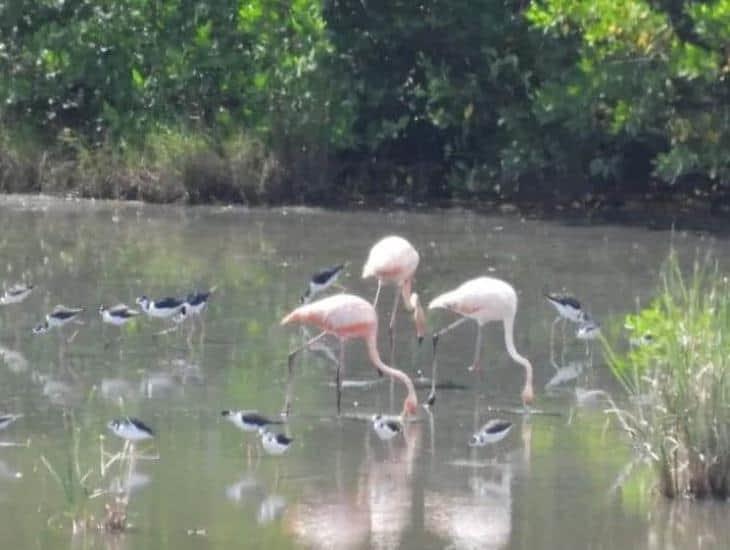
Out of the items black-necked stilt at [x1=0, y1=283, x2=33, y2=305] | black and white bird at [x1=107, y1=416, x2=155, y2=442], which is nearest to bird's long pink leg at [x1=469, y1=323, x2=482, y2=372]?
black and white bird at [x1=107, y1=416, x2=155, y2=442]

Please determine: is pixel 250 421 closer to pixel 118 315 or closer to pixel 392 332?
pixel 118 315

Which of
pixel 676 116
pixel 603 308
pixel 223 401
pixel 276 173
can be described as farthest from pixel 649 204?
pixel 223 401

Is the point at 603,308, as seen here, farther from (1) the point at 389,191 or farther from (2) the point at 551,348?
(1) the point at 389,191

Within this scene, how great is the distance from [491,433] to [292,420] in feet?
4.41

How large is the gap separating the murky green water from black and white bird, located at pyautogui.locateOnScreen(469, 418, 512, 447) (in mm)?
95

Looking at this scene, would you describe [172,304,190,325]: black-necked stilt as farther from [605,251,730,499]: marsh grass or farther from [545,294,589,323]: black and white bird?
[605,251,730,499]: marsh grass

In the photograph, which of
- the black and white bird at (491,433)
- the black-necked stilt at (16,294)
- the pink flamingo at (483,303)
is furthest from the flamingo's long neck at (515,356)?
the black-necked stilt at (16,294)

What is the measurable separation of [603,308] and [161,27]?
9.78 metres

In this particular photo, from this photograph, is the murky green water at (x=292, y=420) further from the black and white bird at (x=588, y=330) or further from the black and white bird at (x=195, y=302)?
the black and white bird at (x=195, y=302)

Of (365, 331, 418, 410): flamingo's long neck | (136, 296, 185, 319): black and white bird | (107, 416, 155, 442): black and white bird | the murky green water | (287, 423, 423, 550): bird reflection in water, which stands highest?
(136, 296, 185, 319): black and white bird

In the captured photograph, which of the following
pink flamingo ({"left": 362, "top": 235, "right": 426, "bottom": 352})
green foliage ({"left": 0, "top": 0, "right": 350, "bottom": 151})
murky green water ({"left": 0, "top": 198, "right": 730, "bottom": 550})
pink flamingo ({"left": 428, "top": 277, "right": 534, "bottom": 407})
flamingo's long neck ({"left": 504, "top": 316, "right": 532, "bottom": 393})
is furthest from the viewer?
green foliage ({"left": 0, "top": 0, "right": 350, "bottom": 151})

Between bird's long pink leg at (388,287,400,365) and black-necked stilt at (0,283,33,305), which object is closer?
bird's long pink leg at (388,287,400,365)

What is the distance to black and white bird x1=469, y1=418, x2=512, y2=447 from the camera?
10.1 m

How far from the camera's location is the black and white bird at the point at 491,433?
33.2 feet
